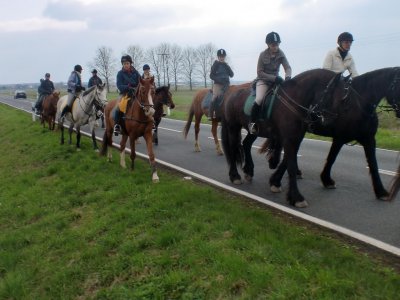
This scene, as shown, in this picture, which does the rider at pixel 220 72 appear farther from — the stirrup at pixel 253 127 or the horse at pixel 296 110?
the horse at pixel 296 110

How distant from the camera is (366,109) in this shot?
21.5 feet

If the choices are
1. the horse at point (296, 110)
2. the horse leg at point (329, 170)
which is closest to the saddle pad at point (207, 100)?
the horse at point (296, 110)

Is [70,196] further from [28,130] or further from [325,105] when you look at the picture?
[28,130]

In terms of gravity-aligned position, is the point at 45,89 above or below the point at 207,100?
above

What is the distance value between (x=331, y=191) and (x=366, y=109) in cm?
181

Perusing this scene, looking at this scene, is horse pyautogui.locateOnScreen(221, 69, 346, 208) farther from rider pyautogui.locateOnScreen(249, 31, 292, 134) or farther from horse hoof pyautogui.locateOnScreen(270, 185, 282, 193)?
rider pyautogui.locateOnScreen(249, 31, 292, 134)

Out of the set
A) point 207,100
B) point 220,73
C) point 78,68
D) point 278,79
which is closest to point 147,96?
point 278,79

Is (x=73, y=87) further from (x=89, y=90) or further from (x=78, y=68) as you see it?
(x=89, y=90)

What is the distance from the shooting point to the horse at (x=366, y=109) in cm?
619

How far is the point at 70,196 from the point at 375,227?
5859mm

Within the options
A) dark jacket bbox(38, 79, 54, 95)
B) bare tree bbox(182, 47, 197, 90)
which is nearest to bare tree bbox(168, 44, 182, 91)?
bare tree bbox(182, 47, 197, 90)

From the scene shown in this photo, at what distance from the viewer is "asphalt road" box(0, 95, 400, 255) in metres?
5.72

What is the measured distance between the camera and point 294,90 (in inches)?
279

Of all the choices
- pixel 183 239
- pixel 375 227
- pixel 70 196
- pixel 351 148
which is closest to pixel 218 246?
pixel 183 239
